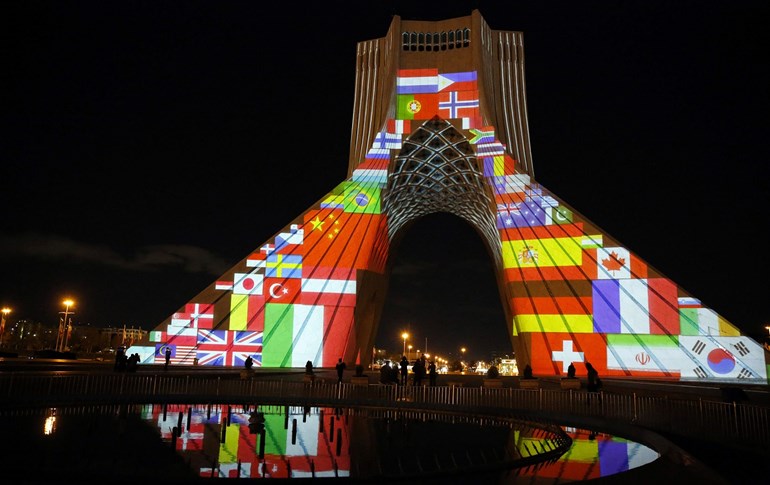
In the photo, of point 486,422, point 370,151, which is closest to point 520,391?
point 486,422

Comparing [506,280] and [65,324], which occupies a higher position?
[506,280]

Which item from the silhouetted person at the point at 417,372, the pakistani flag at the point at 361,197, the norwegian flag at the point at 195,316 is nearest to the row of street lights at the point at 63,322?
the norwegian flag at the point at 195,316

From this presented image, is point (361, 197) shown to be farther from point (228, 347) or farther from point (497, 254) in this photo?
point (497, 254)

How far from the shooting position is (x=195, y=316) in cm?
3594

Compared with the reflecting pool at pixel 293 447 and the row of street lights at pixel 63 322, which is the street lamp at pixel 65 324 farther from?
the reflecting pool at pixel 293 447

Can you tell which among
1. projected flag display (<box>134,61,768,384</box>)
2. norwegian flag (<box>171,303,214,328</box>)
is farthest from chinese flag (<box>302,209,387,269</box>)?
norwegian flag (<box>171,303,214,328</box>)

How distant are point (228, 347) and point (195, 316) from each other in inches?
104

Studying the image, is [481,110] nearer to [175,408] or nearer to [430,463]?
[175,408]

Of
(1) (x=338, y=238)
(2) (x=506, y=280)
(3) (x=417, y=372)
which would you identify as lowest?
(3) (x=417, y=372)

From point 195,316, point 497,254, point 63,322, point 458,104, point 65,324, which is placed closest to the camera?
point 195,316

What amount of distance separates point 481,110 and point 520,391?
26.0 m

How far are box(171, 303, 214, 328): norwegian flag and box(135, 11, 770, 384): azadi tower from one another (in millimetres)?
65

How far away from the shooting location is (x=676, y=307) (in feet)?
106

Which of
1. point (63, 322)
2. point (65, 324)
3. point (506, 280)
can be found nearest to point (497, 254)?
point (506, 280)
